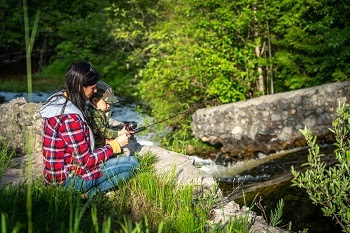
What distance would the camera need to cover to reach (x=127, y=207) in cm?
397

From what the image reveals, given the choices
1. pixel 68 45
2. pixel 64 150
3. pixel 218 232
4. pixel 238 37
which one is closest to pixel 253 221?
pixel 218 232

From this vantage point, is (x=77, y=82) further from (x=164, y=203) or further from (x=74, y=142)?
A: (x=164, y=203)

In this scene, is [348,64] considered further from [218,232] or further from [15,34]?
[15,34]

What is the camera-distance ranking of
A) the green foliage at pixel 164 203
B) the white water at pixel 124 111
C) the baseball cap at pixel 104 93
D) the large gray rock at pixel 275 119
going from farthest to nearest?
the white water at pixel 124 111 → the large gray rock at pixel 275 119 → the baseball cap at pixel 104 93 → the green foliage at pixel 164 203

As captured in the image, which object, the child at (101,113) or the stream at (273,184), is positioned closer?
the child at (101,113)

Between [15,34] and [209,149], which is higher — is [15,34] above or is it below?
above

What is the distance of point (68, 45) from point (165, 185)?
16.9 metres

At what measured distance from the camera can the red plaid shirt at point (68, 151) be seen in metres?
3.79

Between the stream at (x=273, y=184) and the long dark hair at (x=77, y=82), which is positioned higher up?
the long dark hair at (x=77, y=82)

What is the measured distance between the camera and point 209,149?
9875 millimetres

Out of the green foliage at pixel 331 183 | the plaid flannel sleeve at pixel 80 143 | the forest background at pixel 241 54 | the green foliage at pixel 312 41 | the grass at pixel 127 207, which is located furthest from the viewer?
the forest background at pixel 241 54

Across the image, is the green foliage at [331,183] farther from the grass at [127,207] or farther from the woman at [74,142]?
the woman at [74,142]

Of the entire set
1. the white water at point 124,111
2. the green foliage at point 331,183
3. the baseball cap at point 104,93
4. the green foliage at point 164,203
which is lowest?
the white water at point 124,111

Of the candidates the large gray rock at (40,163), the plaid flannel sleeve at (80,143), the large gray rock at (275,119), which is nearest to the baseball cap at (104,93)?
the large gray rock at (40,163)
